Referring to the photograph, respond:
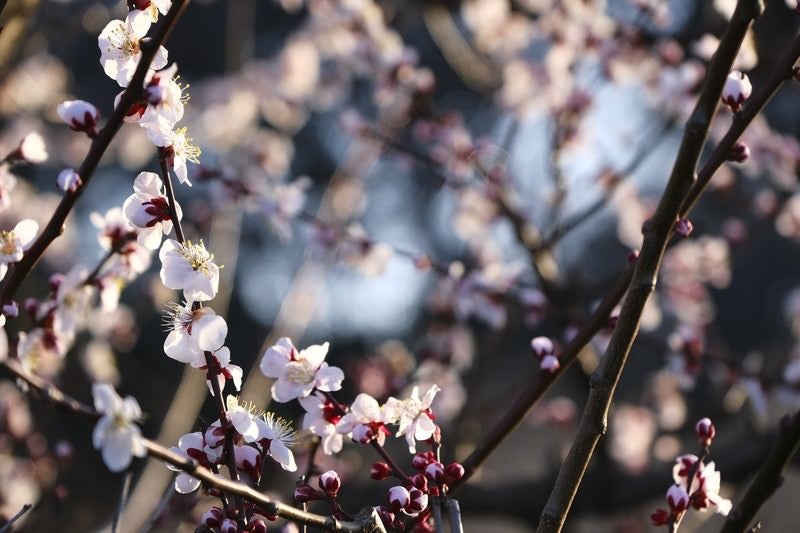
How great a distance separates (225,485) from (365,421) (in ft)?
1.06

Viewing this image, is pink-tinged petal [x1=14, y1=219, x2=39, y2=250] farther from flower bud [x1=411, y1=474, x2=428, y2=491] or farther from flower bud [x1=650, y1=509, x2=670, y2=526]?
flower bud [x1=650, y1=509, x2=670, y2=526]

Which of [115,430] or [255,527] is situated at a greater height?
[115,430]

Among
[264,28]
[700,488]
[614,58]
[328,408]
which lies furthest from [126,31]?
[264,28]

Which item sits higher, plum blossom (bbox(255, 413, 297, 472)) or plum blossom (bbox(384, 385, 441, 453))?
plum blossom (bbox(384, 385, 441, 453))

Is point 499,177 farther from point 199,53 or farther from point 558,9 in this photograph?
point 199,53

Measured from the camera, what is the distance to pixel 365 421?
1.08 m

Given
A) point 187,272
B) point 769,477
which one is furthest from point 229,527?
point 769,477

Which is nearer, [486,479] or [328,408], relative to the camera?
[328,408]

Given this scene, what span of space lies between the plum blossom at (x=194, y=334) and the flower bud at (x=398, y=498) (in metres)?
0.27

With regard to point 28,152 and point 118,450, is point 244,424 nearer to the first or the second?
point 118,450

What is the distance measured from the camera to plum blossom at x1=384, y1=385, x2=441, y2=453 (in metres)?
1.05

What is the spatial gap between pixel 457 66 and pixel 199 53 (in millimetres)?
6621

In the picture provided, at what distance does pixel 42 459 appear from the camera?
270 centimetres

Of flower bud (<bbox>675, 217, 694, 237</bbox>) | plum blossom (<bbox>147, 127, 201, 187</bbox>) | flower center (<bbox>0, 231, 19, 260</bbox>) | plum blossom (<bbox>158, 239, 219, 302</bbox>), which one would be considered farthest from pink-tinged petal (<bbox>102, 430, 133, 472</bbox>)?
flower bud (<bbox>675, 217, 694, 237</bbox>)
